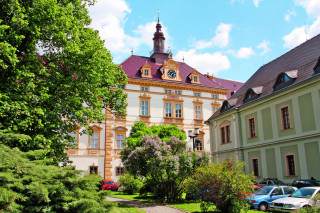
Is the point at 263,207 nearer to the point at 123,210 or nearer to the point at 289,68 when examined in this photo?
the point at 123,210

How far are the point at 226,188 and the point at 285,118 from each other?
12334mm

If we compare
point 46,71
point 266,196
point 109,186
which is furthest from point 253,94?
point 46,71

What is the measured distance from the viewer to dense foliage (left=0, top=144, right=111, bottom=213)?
7028 millimetres

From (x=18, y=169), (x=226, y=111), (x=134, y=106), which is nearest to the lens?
(x=18, y=169)

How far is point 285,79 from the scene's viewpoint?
906 inches

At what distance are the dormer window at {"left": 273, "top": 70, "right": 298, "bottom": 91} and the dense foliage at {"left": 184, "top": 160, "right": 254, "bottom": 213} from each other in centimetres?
1254

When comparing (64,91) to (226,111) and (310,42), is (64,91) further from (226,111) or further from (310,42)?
(310,42)

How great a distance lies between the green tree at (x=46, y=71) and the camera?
11.6 meters

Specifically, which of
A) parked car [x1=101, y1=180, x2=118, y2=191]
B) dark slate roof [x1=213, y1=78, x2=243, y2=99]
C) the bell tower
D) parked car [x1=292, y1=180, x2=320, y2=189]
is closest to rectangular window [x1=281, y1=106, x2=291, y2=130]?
parked car [x1=292, y1=180, x2=320, y2=189]

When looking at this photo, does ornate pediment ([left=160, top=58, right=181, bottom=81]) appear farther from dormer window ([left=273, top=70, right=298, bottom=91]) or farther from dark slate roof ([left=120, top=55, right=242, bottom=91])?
dormer window ([left=273, top=70, right=298, bottom=91])

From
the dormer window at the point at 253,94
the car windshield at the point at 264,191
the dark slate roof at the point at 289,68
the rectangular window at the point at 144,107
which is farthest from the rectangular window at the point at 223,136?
the car windshield at the point at 264,191

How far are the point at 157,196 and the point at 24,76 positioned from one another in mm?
13646

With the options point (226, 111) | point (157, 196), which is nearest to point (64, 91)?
point (157, 196)

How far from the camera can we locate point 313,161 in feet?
62.7
